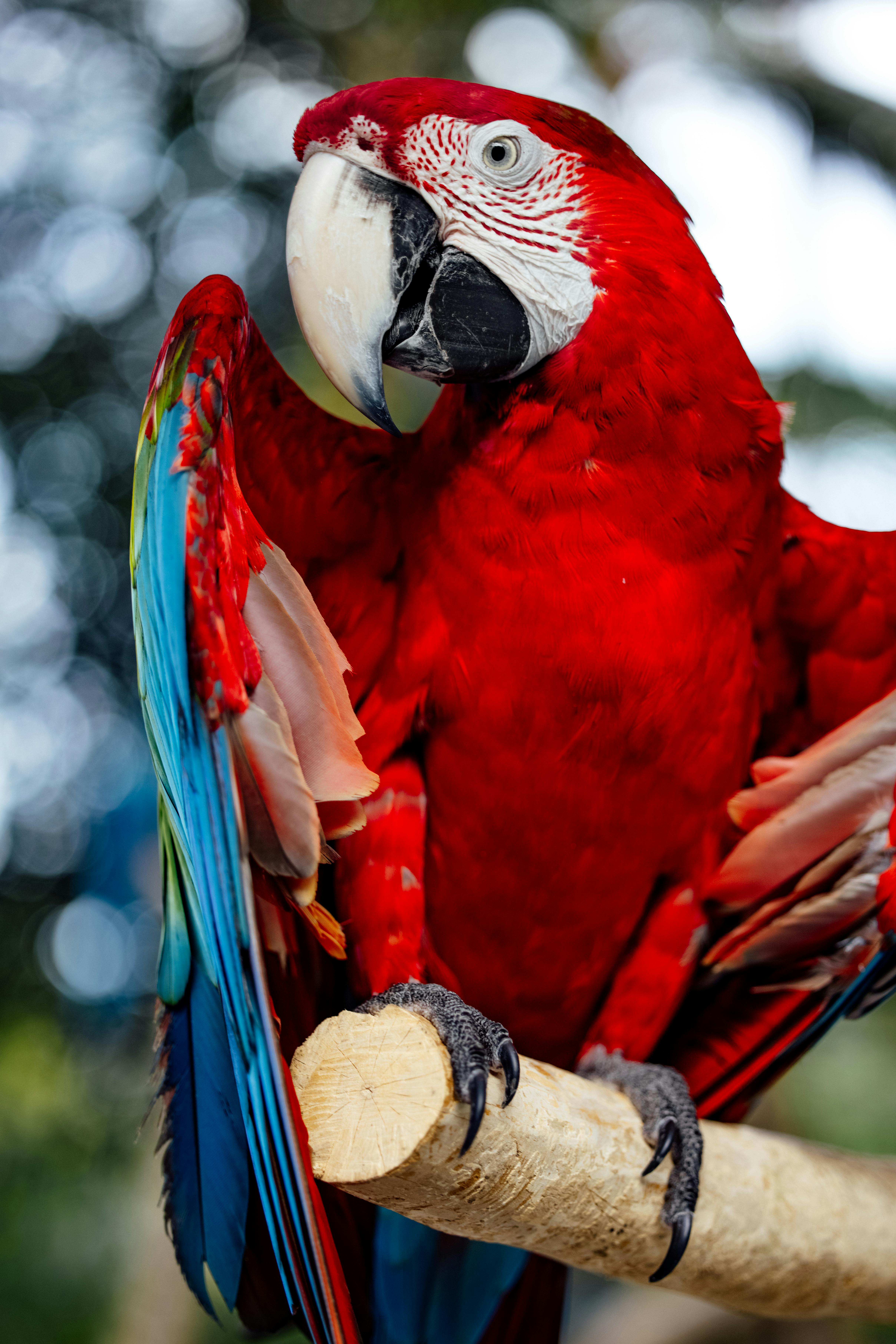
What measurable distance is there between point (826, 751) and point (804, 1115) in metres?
2.89

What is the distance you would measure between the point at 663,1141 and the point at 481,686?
0.54 m

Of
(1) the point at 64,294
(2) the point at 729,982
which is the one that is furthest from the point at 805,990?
(1) the point at 64,294

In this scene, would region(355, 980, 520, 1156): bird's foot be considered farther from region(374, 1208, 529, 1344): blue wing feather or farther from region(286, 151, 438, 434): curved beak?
region(286, 151, 438, 434): curved beak

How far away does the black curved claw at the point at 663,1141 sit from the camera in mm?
1056

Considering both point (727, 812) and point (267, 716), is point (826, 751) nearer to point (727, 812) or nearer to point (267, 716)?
point (727, 812)

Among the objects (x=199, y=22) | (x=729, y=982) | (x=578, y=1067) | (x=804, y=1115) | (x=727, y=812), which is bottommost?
(x=804, y=1115)

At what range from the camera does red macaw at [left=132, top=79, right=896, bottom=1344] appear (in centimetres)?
86

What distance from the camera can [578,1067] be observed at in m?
1.28

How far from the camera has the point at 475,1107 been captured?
0.81 metres

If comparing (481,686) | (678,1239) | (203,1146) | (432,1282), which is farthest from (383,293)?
(432,1282)

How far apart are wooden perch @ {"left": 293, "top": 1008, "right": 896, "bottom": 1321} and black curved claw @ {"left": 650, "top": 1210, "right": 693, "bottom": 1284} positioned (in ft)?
0.04

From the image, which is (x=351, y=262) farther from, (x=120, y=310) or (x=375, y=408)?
(x=120, y=310)

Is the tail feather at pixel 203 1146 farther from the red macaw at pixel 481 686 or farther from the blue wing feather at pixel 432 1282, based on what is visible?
the blue wing feather at pixel 432 1282

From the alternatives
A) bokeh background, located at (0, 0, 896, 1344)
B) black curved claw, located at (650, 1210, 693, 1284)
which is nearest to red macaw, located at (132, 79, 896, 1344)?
black curved claw, located at (650, 1210, 693, 1284)
